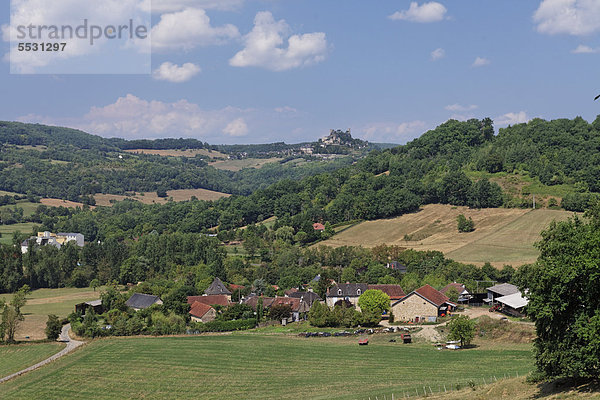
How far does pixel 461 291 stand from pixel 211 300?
101 feet

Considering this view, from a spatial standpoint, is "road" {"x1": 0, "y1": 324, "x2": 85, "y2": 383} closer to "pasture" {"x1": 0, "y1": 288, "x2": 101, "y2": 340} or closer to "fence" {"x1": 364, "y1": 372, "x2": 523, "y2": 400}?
"pasture" {"x1": 0, "y1": 288, "x2": 101, "y2": 340}

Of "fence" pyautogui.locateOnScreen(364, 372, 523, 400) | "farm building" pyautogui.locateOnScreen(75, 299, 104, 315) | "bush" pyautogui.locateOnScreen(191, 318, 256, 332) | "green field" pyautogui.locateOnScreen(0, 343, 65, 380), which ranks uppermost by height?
"farm building" pyautogui.locateOnScreen(75, 299, 104, 315)

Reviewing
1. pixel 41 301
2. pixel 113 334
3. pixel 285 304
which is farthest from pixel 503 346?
pixel 41 301

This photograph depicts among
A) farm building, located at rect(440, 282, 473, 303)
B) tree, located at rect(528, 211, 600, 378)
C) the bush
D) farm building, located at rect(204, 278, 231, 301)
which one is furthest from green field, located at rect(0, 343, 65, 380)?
farm building, located at rect(440, 282, 473, 303)

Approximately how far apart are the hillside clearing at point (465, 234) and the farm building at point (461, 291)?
13435mm

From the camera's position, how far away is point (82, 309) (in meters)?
78.9

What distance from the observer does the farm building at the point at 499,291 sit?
71.5m

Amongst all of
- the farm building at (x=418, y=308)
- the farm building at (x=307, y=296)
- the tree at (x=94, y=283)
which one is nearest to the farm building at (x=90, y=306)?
the tree at (x=94, y=283)

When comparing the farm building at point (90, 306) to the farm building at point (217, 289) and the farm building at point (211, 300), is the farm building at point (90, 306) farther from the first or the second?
the farm building at point (217, 289)

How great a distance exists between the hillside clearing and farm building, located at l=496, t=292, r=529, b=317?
23.6 metres

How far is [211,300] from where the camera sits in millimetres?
81625

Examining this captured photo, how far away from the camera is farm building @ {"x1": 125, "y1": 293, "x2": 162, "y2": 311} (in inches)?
3146

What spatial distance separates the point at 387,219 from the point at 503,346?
80005 mm

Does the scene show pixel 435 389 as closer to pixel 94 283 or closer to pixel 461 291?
pixel 461 291
